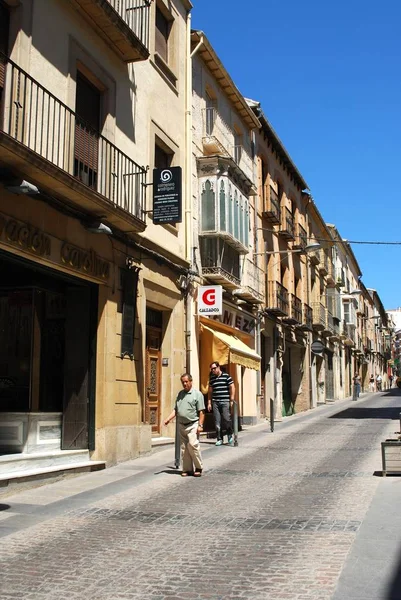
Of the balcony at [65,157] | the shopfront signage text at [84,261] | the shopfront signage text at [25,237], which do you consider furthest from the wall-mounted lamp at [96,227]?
the shopfront signage text at [25,237]

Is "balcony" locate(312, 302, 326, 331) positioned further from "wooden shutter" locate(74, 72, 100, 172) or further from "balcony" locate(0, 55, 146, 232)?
"wooden shutter" locate(74, 72, 100, 172)

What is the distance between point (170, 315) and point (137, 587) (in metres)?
10.5

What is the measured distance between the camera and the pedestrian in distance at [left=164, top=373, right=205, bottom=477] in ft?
33.4

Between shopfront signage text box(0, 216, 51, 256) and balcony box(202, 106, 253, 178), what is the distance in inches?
350

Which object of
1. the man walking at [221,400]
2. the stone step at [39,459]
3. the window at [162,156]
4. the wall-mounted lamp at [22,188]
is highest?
the window at [162,156]

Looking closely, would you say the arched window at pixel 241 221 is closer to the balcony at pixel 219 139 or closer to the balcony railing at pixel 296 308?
the balcony at pixel 219 139

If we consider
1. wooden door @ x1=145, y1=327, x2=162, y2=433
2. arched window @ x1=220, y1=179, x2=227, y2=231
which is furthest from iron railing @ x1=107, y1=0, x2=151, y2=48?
wooden door @ x1=145, y1=327, x2=162, y2=433

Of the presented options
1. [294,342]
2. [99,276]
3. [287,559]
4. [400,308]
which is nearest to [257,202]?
[294,342]

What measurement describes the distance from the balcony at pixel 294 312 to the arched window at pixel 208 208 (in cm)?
987

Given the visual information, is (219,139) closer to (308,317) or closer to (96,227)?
(96,227)

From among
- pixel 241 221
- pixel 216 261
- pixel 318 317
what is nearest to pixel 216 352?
pixel 216 261

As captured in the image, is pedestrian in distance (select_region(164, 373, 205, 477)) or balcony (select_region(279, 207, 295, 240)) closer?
pedestrian in distance (select_region(164, 373, 205, 477))

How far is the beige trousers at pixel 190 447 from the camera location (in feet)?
33.3

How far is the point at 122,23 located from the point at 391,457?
28.0ft
